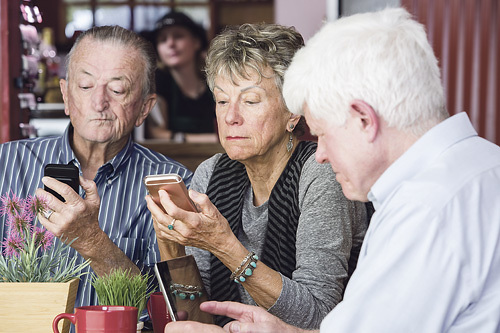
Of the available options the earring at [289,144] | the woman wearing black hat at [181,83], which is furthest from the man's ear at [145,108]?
the woman wearing black hat at [181,83]

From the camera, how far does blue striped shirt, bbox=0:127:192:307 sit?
2074 mm

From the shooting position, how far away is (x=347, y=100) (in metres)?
1.13

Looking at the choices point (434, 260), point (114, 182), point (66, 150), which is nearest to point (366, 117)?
point (434, 260)

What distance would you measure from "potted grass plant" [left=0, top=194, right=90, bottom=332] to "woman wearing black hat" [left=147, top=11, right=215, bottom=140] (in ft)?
14.5

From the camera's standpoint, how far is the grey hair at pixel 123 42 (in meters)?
2.22

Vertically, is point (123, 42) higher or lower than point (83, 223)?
higher

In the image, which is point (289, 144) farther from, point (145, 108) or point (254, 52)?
point (145, 108)

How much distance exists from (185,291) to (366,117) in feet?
1.79

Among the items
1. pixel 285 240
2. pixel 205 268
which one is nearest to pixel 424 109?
pixel 285 240

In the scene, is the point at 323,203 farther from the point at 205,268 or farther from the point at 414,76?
the point at 414,76

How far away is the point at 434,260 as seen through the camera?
975 millimetres

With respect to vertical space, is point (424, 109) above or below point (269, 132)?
above

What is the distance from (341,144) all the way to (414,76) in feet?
0.58

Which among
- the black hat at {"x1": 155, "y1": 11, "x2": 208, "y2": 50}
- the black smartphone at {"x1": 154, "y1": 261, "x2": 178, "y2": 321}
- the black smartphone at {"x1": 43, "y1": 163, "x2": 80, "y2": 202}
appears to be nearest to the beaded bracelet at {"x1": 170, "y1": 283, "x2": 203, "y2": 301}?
the black smartphone at {"x1": 154, "y1": 261, "x2": 178, "y2": 321}
